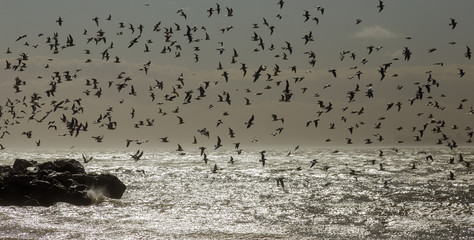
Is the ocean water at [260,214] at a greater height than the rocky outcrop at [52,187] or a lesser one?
lesser

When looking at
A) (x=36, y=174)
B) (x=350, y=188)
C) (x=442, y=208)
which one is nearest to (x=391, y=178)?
(x=350, y=188)

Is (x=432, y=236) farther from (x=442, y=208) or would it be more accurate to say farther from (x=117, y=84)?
(x=117, y=84)

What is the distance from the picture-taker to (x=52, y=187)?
36094mm

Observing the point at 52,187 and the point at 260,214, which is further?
the point at 52,187

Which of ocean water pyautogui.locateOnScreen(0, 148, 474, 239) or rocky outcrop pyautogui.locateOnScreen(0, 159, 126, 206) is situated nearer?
ocean water pyautogui.locateOnScreen(0, 148, 474, 239)

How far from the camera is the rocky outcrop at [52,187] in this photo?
3506cm

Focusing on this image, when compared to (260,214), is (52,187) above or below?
above

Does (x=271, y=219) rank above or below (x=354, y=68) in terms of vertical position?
below

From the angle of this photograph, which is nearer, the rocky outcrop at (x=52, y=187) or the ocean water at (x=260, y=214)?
the ocean water at (x=260, y=214)

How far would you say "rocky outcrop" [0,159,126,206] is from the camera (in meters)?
35.1

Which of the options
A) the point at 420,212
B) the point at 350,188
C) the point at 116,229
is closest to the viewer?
the point at 116,229

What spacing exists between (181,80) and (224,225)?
565 inches

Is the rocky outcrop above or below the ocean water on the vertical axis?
above

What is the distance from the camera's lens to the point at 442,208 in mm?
37250
